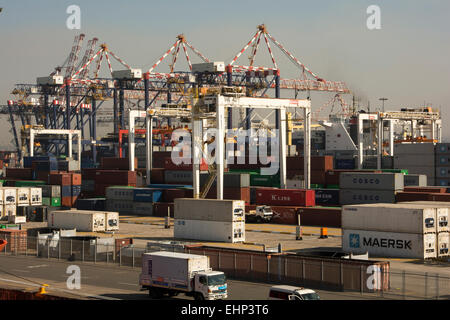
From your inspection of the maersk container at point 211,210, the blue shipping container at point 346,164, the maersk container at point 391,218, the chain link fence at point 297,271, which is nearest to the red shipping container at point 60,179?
the maersk container at point 211,210

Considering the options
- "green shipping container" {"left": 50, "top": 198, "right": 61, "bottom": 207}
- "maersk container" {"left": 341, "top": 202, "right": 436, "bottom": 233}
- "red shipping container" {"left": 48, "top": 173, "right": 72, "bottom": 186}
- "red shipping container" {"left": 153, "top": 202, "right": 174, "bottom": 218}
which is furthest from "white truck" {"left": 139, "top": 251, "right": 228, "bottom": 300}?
"red shipping container" {"left": 48, "top": 173, "right": 72, "bottom": 186}

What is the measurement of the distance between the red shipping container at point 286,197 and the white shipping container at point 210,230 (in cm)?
1515

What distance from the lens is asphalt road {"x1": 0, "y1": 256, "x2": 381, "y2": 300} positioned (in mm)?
33594

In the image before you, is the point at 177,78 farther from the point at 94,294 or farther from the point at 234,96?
the point at 94,294

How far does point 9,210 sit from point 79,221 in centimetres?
1807

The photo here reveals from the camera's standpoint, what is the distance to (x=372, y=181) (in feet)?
230

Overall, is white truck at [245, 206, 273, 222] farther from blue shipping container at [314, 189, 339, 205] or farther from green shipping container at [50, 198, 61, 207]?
green shipping container at [50, 198, 61, 207]

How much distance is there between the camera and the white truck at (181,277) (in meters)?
31.0

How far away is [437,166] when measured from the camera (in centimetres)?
10031

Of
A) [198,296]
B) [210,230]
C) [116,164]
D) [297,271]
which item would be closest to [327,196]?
[210,230]

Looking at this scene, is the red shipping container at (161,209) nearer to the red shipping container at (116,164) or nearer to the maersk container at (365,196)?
the maersk container at (365,196)

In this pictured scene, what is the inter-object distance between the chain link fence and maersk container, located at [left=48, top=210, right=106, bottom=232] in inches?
676

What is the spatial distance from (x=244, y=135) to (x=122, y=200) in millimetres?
41225
